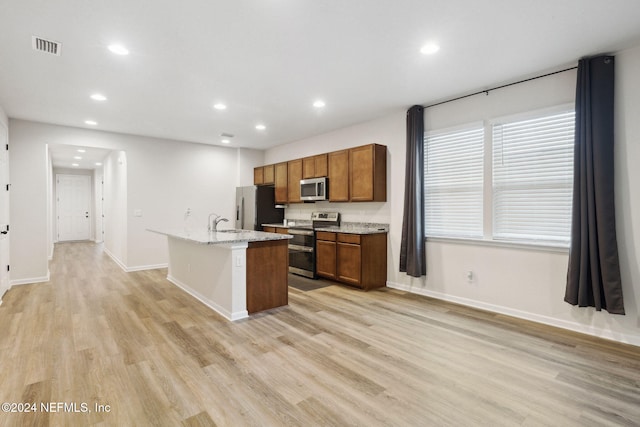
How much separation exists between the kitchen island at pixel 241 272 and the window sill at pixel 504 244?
2079 mm

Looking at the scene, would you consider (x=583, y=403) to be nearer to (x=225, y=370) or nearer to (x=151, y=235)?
(x=225, y=370)

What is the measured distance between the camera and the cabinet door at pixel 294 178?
6.30 metres

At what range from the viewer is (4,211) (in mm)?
4441

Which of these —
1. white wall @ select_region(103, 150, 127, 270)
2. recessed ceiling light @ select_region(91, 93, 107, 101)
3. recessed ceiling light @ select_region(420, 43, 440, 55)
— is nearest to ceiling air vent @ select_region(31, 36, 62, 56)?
recessed ceiling light @ select_region(91, 93, 107, 101)

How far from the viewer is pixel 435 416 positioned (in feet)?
6.15

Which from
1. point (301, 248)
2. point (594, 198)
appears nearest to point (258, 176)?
point (301, 248)

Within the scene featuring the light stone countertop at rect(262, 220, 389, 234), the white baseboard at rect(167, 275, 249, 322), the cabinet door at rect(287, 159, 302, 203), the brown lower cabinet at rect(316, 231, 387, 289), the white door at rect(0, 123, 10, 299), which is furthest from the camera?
the cabinet door at rect(287, 159, 302, 203)

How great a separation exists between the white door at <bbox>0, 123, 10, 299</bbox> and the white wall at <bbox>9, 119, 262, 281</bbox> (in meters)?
0.35

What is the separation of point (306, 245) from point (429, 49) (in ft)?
11.6

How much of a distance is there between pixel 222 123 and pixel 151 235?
108 inches

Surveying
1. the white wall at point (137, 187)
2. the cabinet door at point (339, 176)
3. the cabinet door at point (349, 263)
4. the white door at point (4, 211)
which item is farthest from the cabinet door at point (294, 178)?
the white door at point (4, 211)

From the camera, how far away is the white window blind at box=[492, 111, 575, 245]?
3254 millimetres

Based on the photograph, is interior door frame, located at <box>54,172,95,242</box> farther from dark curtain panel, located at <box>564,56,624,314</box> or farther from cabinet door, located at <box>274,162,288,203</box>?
dark curtain panel, located at <box>564,56,624,314</box>

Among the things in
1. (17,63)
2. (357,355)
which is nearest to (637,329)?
(357,355)
